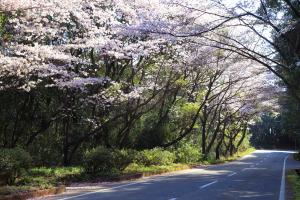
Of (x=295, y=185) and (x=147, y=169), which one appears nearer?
(x=295, y=185)

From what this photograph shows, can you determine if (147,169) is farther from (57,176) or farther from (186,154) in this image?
(186,154)

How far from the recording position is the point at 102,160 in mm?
21672

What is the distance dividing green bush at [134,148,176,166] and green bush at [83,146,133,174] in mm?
5036

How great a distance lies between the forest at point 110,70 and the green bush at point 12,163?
0.05m

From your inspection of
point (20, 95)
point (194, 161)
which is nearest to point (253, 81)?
point (194, 161)

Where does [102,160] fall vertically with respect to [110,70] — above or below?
below

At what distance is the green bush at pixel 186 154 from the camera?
3725 cm

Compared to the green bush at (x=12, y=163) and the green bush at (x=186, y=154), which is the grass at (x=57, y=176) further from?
the green bush at (x=186, y=154)

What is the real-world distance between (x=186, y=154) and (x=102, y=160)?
17.7 meters

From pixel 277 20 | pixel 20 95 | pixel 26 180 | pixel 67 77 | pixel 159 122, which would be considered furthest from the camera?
pixel 159 122

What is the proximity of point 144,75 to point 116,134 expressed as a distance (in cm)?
454

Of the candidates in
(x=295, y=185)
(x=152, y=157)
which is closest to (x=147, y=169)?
(x=152, y=157)

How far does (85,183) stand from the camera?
65.5 ft

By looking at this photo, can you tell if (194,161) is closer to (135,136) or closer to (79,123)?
(135,136)
